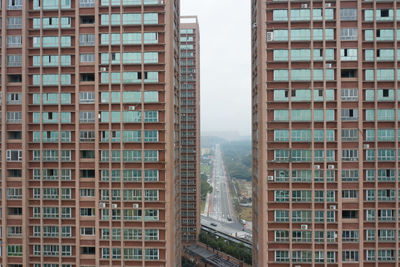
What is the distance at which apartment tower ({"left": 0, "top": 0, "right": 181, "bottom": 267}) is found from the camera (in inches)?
920

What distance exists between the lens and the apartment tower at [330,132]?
22.7 metres

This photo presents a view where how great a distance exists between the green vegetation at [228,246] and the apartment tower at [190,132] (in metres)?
2.33

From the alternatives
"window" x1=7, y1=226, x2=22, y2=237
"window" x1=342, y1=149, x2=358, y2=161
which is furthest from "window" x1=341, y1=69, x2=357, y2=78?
"window" x1=7, y1=226, x2=22, y2=237

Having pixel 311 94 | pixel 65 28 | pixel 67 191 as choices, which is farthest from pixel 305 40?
pixel 67 191

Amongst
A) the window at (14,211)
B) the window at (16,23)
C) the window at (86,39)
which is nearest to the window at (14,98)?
the window at (16,23)

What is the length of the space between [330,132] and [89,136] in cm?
2427

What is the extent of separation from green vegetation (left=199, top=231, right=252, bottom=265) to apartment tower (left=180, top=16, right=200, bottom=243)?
2.33 metres

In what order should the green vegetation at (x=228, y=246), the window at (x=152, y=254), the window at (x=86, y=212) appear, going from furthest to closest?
the green vegetation at (x=228, y=246), the window at (x=86, y=212), the window at (x=152, y=254)

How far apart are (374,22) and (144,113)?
2449 centimetres

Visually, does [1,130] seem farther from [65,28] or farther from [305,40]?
[305,40]

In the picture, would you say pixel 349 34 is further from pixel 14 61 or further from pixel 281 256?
pixel 14 61

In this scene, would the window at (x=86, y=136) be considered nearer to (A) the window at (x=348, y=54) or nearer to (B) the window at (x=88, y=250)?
(B) the window at (x=88, y=250)

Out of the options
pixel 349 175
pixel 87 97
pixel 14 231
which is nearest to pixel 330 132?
pixel 349 175

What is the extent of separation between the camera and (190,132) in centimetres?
4969
